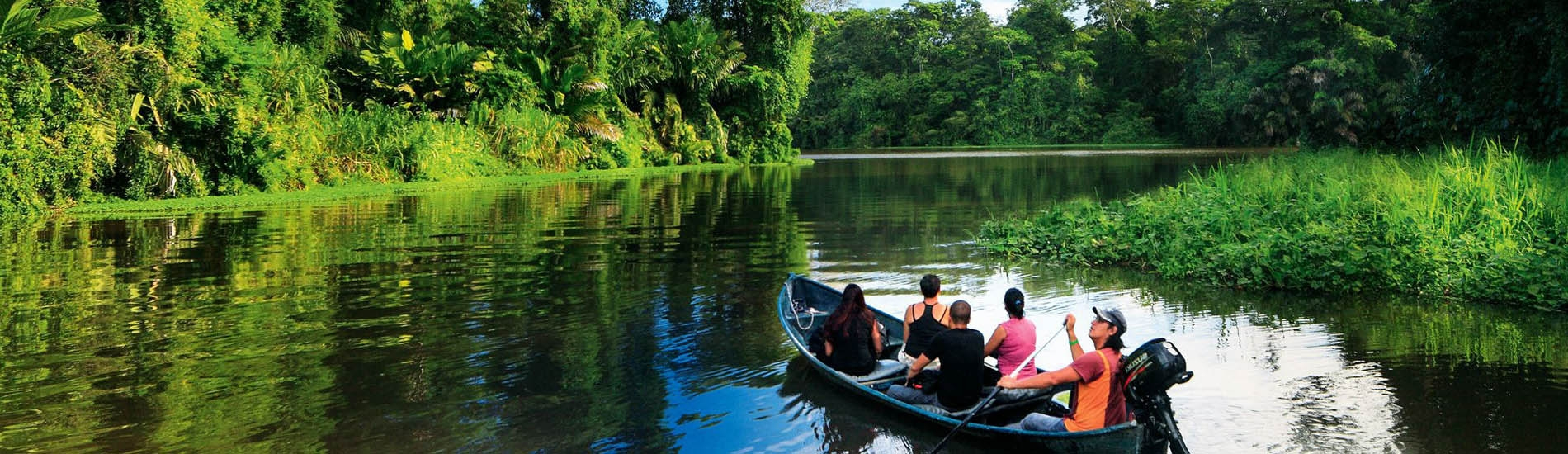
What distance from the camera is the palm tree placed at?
59.7 feet

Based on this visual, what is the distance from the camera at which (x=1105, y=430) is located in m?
5.96

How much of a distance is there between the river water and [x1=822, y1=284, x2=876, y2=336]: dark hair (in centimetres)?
49

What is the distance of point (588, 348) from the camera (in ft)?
31.2

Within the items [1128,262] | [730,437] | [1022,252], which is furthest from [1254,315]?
[730,437]

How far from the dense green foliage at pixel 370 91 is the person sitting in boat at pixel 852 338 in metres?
16.6

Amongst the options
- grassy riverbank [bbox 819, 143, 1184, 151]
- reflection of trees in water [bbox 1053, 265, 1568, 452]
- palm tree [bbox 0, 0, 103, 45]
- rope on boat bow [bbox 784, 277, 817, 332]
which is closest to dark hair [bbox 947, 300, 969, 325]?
reflection of trees in water [bbox 1053, 265, 1568, 452]

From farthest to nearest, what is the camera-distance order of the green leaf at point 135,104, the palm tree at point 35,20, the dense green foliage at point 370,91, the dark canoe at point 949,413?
1. the green leaf at point 135,104
2. the dense green foliage at point 370,91
3. the palm tree at point 35,20
4. the dark canoe at point 949,413

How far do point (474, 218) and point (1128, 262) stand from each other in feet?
41.0

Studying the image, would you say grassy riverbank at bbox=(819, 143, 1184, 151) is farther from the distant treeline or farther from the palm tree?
the palm tree

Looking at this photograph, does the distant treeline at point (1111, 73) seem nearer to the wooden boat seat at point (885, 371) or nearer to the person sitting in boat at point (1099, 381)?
the wooden boat seat at point (885, 371)

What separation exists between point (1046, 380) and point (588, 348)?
14.2 ft

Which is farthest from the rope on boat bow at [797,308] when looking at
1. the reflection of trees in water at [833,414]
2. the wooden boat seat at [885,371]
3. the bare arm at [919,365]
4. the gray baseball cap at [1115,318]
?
the gray baseball cap at [1115,318]

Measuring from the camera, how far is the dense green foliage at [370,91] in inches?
810

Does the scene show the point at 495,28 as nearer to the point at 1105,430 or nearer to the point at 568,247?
the point at 568,247
